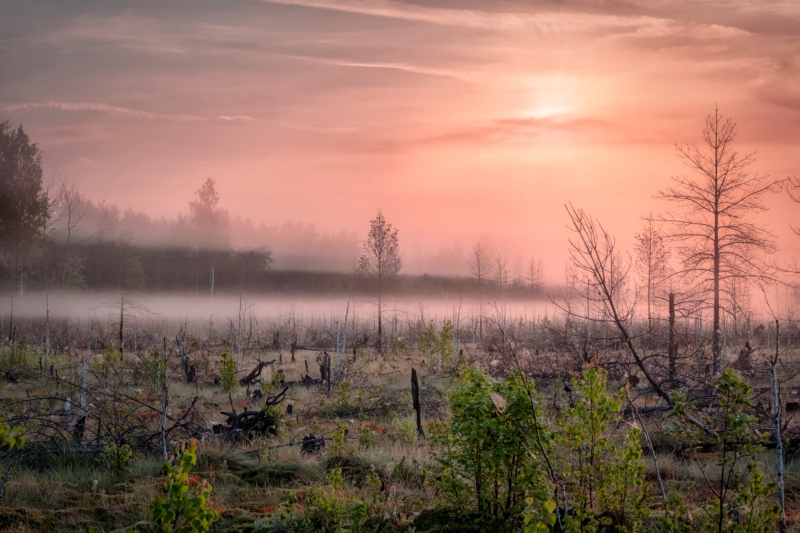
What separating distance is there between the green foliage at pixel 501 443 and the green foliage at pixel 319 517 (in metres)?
0.93

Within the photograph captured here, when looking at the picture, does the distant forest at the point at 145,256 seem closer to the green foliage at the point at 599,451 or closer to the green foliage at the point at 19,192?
the green foliage at the point at 19,192

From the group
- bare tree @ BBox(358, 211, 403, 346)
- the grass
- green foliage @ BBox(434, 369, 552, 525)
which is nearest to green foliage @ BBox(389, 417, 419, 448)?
the grass

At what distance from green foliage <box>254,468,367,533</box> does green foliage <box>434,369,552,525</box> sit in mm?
934

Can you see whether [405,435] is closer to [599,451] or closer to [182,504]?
[599,451]

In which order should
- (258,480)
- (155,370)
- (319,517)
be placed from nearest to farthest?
(319,517)
(258,480)
(155,370)

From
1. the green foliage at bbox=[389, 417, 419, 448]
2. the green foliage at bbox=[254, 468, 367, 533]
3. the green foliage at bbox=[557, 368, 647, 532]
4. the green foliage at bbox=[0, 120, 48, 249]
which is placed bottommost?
the green foliage at bbox=[389, 417, 419, 448]

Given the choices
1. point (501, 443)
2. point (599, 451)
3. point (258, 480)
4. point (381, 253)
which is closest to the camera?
Answer: point (599, 451)

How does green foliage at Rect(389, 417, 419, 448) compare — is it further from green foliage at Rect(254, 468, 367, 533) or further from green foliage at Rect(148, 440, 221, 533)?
green foliage at Rect(148, 440, 221, 533)

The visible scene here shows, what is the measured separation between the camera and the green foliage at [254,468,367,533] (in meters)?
5.02

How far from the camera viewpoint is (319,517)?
17.5ft

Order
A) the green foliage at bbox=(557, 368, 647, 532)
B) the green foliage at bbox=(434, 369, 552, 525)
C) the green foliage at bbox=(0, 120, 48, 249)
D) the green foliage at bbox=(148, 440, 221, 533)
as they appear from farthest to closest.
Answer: the green foliage at bbox=(0, 120, 48, 249) → the green foliage at bbox=(434, 369, 552, 525) → the green foliage at bbox=(557, 368, 647, 532) → the green foliage at bbox=(148, 440, 221, 533)

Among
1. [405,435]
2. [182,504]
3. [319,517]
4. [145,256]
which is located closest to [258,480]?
[319,517]

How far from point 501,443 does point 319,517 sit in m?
1.99

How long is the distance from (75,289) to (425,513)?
143 ft
